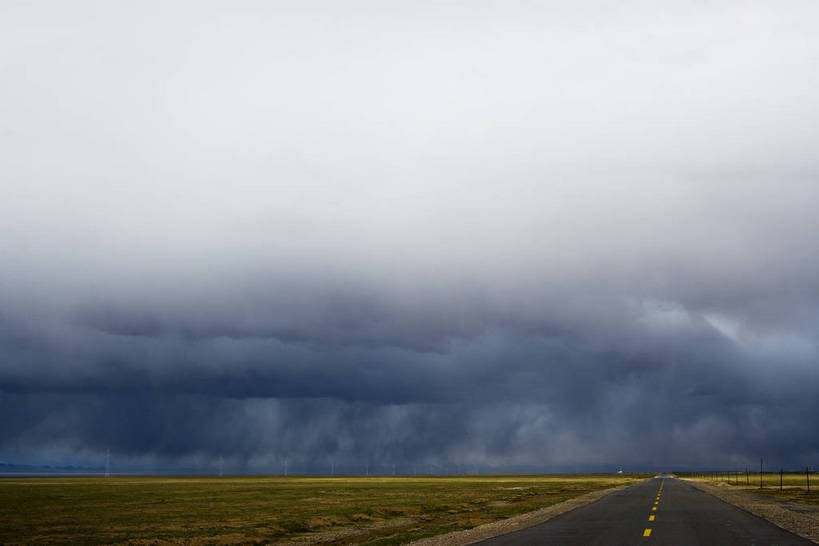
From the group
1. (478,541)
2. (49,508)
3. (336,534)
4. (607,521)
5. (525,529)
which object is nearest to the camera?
(478,541)

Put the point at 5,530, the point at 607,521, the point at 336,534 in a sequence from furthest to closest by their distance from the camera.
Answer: the point at 5,530, the point at 336,534, the point at 607,521

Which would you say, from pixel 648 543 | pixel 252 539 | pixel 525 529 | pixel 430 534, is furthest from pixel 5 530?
pixel 648 543

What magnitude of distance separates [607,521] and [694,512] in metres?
8.87

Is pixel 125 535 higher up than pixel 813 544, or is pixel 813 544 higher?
pixel 813 544

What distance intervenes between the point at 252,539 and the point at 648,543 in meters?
23.7

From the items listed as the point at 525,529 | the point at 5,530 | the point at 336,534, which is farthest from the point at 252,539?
the point at 5,530

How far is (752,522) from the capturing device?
33.1 metres

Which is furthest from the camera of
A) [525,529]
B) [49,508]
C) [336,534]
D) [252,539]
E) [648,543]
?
[49,508]

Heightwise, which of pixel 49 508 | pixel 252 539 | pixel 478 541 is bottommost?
pixel 49 508

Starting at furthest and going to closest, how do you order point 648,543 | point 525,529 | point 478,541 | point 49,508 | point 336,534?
point 49,508, point 336,534, point 525,529, point 478,541, point 648,543

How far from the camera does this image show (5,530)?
45.5 m

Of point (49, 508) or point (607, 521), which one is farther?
point (49, 508)

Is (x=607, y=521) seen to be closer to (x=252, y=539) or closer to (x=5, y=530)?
(x=252, y=539)

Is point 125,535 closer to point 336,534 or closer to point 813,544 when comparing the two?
point 336,534
